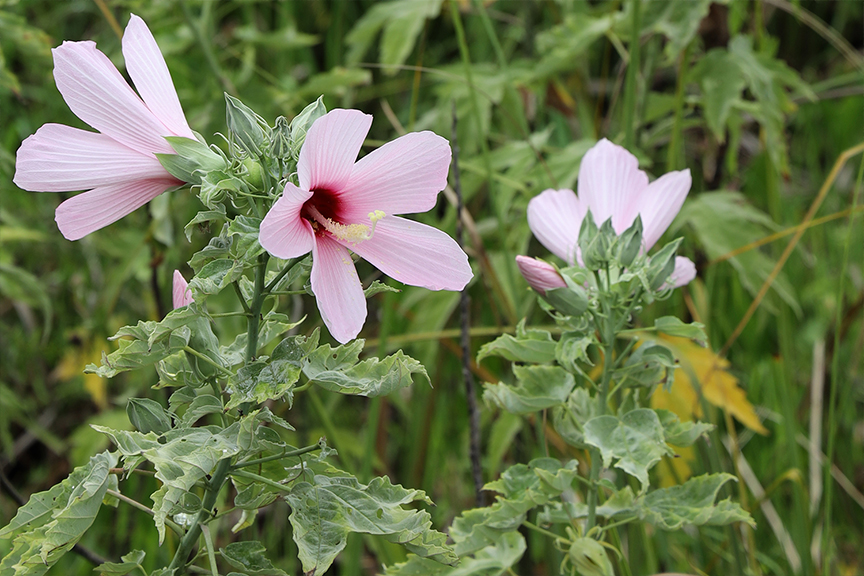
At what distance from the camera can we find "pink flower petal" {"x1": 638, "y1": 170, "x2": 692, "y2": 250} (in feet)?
2.79

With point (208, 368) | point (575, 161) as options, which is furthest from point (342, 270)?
point (575, 161)

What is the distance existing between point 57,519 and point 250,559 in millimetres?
154

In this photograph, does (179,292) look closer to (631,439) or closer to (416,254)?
(416,254)

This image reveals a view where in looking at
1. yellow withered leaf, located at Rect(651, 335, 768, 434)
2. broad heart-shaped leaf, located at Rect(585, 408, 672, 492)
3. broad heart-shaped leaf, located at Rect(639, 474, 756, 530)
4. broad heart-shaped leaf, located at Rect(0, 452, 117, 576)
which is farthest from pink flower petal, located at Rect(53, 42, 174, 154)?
yellow withered leaf, located at Rect(651, 335, 768, 434)

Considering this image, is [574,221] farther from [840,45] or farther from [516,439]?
[840,45]

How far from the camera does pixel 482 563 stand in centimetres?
77

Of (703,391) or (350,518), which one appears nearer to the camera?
(350,518)

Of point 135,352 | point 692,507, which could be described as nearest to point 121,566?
→ point 135,352

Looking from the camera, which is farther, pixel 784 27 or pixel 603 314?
pixel 784 27

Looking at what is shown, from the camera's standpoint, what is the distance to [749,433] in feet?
5.97

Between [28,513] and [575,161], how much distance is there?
3.49ft

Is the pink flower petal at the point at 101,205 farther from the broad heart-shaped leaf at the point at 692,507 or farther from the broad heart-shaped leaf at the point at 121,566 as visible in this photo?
the broad heart-shaped leaf at the point at 692,507

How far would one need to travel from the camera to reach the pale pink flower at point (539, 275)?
0.76 m

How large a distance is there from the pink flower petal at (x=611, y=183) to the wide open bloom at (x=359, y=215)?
33cm
